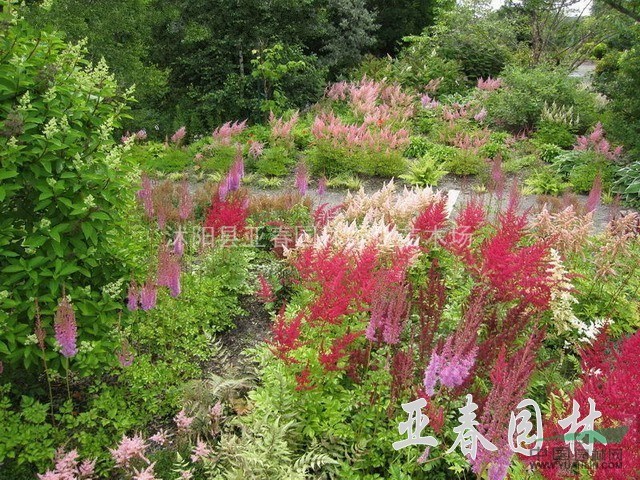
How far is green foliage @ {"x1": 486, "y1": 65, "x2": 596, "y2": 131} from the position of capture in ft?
36.7

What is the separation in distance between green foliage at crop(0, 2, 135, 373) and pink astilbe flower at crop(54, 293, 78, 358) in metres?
0.22

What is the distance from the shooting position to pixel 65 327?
8.77 ft

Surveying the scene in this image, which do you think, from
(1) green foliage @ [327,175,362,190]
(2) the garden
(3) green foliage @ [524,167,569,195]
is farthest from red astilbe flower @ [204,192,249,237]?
(3) green foliage @ [524,167,569,195]

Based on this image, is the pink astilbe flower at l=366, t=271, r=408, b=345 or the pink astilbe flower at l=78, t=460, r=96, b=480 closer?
the pink astilbe flower at l=366, t=271, r=408, b=345

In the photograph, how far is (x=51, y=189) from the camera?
283cm

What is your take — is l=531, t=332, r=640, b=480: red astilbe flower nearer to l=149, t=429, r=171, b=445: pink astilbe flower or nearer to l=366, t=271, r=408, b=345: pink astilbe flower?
l=366, t=271, r=408, b=345: pink astilbe flower

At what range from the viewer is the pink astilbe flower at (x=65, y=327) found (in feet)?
8.71

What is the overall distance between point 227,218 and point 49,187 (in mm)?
2022

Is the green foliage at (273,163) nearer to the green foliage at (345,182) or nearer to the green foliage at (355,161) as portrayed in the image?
the green foliage at (355,161)

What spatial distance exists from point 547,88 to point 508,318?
960 cm

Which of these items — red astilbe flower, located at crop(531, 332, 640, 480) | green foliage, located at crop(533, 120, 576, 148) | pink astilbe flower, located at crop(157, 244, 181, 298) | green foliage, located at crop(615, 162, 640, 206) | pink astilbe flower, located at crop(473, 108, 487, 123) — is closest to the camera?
red astilbe flower, located at crop(531, 332, 640, 480)

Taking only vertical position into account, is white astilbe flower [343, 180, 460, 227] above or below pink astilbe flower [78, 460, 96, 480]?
above

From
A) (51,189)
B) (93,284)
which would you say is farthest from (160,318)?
(51,189)

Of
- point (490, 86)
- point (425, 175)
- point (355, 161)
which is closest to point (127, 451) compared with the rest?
point (425, 175)
